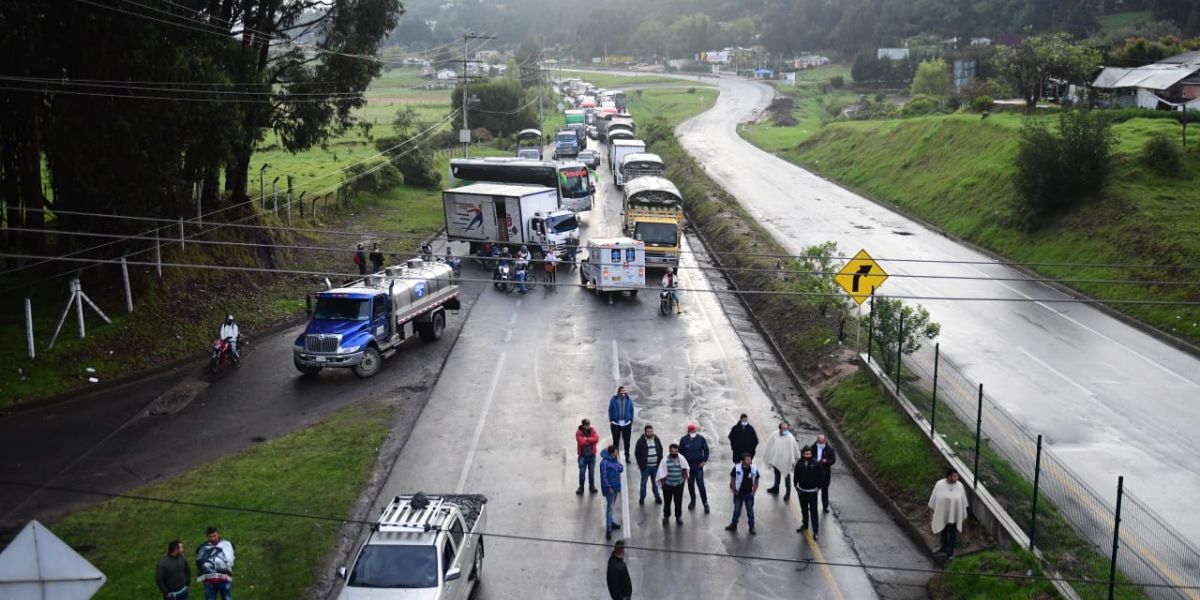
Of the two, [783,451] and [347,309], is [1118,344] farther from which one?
[347,309]

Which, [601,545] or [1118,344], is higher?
[1118,344]

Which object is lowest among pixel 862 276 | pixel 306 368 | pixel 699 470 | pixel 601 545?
pixel 601 545

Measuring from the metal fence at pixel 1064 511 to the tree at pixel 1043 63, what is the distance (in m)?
45.5

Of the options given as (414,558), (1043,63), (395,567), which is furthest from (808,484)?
(1043,63)

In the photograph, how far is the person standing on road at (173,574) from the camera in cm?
1275

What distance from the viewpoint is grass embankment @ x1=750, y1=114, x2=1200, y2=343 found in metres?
31.8

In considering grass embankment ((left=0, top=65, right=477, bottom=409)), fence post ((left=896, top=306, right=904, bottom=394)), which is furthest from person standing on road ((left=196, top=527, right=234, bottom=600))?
fence post ((left=896, top=306, right=904, bottom=394))

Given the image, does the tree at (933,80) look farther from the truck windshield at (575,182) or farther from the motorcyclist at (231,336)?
the motorcyclist at (231,336)

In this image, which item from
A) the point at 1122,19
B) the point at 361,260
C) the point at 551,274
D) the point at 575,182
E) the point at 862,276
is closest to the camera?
the point at 862,276

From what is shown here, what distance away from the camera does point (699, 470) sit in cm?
1730

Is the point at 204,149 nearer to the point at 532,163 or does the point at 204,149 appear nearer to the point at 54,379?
the point at 54,379

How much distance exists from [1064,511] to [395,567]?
31.8ft

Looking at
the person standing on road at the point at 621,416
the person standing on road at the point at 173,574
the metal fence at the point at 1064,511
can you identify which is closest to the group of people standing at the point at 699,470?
the person standing on road at the point at 621,416

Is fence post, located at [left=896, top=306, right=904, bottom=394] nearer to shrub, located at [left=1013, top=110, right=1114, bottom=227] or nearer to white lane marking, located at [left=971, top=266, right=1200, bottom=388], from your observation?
white lane marking, located at [left=971, top=266, right=1200, bottom=388]
